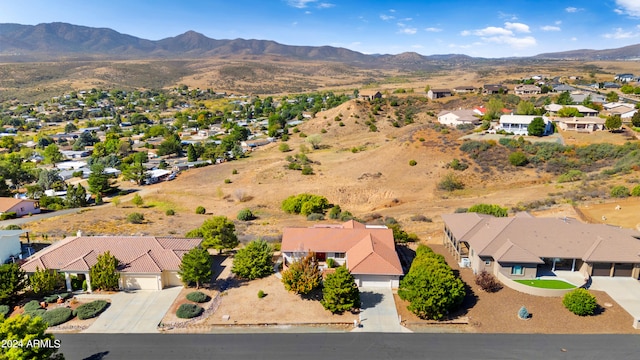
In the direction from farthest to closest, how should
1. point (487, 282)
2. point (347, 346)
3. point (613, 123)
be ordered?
point (613, 123)
point (487, 282)
point (347, 346)

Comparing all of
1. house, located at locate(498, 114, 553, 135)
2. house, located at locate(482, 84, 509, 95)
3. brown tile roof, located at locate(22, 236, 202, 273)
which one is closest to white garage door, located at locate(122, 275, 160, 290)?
brown tile roof, located at locate(22, 236, 202, 273)

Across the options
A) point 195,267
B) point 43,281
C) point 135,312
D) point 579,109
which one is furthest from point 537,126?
point 43,281

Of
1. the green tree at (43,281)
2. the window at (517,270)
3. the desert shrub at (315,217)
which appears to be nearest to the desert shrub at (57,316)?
the green tree at (43,281)

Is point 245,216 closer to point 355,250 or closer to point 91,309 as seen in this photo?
point 355,250

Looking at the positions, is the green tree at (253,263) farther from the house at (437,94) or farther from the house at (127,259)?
the house at (437,94)

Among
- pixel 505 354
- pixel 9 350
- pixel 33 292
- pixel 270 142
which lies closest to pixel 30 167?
pixel 270 142

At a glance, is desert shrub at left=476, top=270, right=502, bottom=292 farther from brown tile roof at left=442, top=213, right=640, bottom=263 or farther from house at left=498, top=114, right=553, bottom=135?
house at left=498, top=114, right=553, bottom=135
